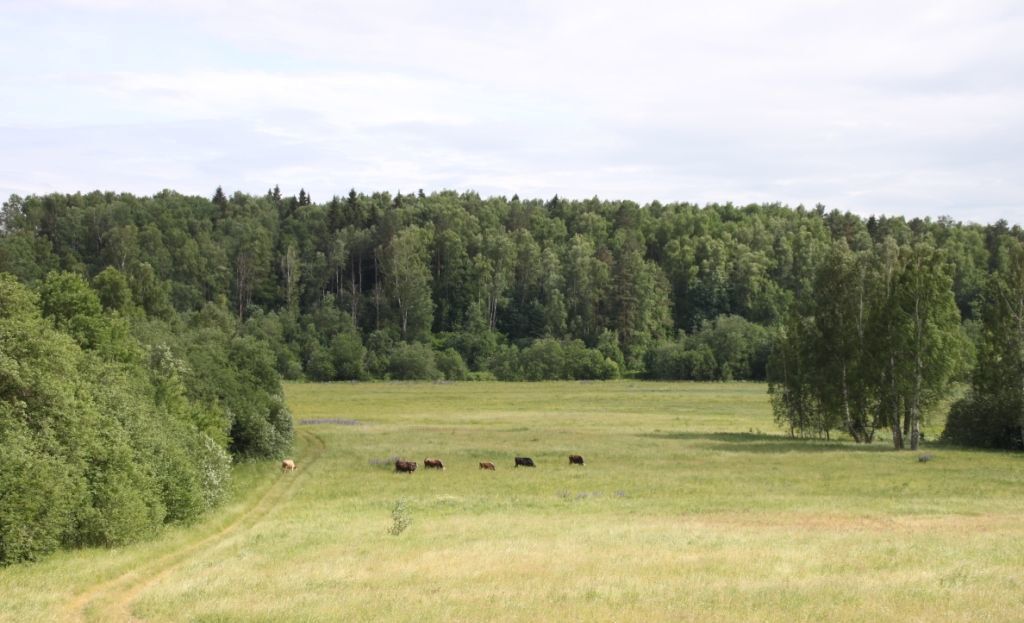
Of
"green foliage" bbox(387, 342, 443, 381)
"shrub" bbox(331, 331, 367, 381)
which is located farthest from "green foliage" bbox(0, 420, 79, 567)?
"shrub" bbox(331, 331, 367, 381)

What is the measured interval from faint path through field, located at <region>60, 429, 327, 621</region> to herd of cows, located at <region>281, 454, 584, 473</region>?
12.6 metres

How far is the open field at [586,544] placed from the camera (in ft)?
71.8

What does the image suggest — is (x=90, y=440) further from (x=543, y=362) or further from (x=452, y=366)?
(x=543, y=362)

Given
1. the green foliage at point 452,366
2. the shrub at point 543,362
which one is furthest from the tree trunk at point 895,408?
the green foliage at point 452,366

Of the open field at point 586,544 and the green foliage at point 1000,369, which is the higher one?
the green foliage at point 1000,369

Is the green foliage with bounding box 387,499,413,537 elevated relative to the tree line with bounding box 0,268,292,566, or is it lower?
lower

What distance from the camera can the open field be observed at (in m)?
21.9

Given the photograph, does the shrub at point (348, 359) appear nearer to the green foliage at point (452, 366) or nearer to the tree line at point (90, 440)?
the green foliage at point (452, 366)

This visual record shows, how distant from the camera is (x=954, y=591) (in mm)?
22297

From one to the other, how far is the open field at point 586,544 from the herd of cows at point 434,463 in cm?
74

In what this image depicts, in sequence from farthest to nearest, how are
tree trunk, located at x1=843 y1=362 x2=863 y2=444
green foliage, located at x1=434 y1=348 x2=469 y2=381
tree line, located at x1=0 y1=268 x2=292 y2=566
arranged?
1. green foliage, located at x1=434 y1=348 x2=469 y2=381
2. tree trunk, located at x1=843 y1=362 x2=863 y2=444
3. tree line, located at x1=0 y1=268 x2=292 y2=566

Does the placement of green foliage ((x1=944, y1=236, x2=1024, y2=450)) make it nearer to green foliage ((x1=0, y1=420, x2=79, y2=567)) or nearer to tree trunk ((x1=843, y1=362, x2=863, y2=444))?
tree trunk ((x1=843, y1=362, x2=863, y2=444))

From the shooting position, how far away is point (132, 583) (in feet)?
86.0

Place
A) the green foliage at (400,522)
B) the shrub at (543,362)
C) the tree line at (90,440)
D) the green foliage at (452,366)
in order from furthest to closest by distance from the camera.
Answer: the green foliage at (452,366) < the shrub at (543,362) < the green foliage at (400,522) < the tree line at (90,440)
